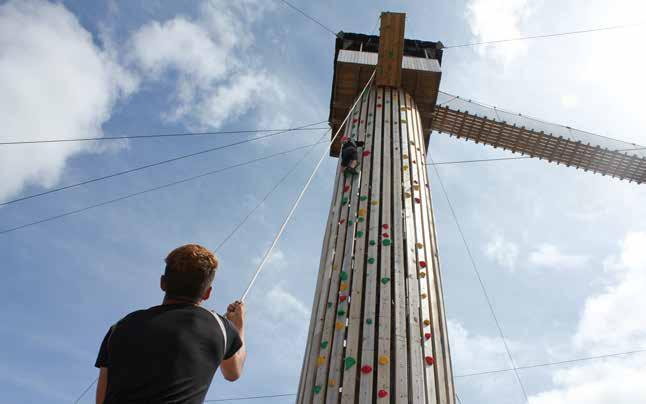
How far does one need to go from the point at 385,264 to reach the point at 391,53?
568 centimetres

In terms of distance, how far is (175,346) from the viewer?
173 centimetres

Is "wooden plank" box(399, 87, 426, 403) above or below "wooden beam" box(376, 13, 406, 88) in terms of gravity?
below

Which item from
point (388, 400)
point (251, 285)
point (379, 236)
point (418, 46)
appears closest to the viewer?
point (251, 285)

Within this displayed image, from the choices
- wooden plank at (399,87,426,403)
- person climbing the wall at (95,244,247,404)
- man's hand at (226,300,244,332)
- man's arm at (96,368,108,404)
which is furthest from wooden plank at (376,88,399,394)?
man's arm at (96,368,108,404)

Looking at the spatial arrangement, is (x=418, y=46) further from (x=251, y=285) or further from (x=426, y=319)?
(x=251, y=285)

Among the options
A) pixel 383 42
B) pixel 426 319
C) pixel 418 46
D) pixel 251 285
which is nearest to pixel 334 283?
pixel 426 319

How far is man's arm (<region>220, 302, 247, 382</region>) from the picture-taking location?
2.04 meters

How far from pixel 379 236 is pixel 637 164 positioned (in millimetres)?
10256

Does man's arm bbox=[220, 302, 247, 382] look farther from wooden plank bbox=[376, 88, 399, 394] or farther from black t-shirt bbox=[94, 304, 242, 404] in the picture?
wooden plank bbox=[376, 88, 399, 394]

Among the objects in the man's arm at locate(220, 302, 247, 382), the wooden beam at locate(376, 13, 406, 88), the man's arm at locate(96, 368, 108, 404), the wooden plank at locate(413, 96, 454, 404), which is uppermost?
the wooden beam at locate(376, 13, 406, 88)

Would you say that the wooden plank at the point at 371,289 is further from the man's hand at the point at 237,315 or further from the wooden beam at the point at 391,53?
the man's hand at the point at 237,315

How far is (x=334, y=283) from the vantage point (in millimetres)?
6105

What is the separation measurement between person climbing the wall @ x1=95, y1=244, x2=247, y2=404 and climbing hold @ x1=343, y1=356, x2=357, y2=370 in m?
3.22

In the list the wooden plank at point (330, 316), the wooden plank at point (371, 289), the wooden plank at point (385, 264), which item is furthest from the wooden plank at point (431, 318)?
the wooden plank at point (330, 316)
